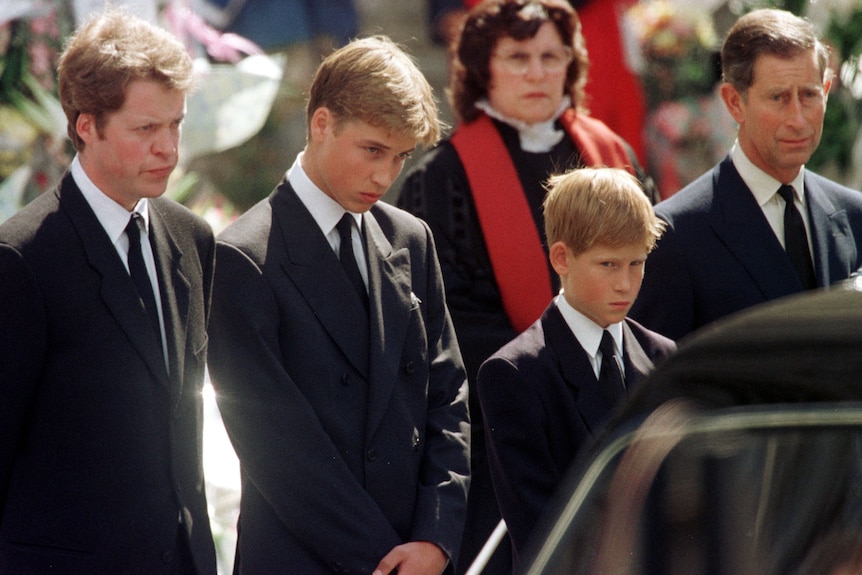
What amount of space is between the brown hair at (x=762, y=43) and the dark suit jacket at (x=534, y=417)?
0.95 meters

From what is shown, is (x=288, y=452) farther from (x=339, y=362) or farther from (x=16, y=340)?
(x=16, y=340)

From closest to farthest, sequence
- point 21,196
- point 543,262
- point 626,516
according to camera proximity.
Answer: point 626,516 < point 543,262 < point 21,196

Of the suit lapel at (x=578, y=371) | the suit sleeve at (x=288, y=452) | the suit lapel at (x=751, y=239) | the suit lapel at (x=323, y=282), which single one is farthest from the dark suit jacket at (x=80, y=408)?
the suit lapel at (x=751, y=239)

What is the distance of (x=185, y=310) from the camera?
276 cm

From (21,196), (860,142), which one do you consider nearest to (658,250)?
(21,196)

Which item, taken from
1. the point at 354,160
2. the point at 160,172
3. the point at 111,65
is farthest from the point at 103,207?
the point at 354,160

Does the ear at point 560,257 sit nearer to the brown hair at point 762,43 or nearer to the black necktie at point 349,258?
the black necktie at point 349,258

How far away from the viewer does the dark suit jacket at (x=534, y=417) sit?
2.77 m

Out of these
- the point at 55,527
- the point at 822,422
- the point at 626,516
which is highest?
the point at 822,422

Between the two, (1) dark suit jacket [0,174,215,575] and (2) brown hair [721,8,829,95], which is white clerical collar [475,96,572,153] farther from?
(1) dark suit jacket [0,174,215,575]

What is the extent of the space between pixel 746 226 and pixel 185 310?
1.39m

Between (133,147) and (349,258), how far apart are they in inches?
21.2

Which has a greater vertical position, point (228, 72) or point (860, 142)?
point (228, 72)

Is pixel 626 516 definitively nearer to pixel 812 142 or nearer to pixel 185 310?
pixel 185 310
